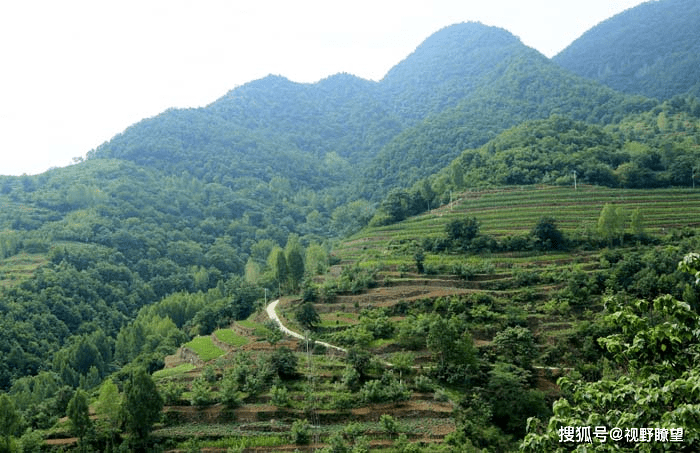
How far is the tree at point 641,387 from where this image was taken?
6.72 m

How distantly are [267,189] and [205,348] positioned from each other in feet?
303

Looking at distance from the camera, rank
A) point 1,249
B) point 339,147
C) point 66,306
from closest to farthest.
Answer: point 66,306
point 1,249
point 339,147

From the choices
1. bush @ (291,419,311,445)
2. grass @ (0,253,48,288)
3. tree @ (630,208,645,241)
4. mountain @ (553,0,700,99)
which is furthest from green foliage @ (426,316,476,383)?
mountain @ (553,0,700,99)

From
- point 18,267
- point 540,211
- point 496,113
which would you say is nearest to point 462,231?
point 540,211

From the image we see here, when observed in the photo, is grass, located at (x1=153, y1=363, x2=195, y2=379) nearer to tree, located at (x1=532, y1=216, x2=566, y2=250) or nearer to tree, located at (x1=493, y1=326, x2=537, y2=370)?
tree, located at (x1=493, y1=326, x2=537, y2=370)

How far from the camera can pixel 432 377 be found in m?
34.9

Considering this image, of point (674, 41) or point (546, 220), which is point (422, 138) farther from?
point (674, 41)

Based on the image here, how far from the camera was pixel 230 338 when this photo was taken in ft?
148

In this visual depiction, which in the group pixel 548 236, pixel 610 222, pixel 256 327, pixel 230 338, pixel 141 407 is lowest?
pixel 230 338

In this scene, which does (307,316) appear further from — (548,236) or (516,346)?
(548,236)

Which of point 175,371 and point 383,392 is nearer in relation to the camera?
point 383,392

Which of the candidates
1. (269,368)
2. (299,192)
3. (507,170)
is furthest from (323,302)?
(299,192)

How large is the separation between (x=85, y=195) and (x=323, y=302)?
79183mm

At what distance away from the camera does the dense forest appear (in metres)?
55.2
